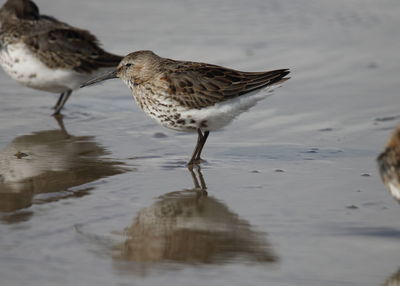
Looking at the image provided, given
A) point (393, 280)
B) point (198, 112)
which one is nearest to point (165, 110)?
point (198, 112)

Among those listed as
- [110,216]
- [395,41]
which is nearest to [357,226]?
[110,216]

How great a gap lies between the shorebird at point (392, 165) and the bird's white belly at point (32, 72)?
5250mm

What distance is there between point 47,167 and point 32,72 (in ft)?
7.98

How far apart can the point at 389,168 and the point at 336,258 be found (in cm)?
70

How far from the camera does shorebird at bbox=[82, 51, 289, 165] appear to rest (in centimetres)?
782

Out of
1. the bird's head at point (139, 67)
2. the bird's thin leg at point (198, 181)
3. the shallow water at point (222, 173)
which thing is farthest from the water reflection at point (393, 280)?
the bird's head at point (139, 67)

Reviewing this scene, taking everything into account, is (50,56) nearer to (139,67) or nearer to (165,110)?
(139,67)

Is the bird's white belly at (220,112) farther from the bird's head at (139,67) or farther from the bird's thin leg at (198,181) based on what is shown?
the bird's head at (139,67)

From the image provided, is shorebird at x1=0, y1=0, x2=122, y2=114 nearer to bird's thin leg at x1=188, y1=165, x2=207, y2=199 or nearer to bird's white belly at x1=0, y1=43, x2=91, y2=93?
bird's white belly at x1=0, y1=43, x2=91, y2=93

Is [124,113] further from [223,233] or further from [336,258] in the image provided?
[336,258]

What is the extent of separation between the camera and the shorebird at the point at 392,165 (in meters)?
5.39

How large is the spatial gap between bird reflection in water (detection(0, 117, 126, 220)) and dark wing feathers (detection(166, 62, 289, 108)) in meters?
0.91

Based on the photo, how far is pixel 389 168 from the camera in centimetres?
545

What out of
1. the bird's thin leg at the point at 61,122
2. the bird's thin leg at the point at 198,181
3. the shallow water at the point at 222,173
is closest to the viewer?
the shallow water at the point at 222,173
